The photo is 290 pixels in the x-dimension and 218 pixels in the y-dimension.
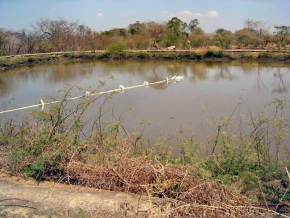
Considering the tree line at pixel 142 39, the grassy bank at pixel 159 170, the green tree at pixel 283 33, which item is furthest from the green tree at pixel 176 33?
the grassy bank at pixel 159 170

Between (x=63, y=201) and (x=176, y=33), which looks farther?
(x=176, y=33)

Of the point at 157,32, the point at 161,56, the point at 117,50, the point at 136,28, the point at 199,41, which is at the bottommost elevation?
the point at 161,56

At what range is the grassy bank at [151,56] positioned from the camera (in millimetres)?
16031

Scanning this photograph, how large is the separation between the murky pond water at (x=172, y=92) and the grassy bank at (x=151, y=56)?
2279mm

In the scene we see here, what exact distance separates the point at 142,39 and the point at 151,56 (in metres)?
3.60

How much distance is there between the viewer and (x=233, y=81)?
34.6 feet

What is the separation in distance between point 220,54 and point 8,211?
16410 mm

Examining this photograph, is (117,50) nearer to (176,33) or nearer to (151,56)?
(151,56)

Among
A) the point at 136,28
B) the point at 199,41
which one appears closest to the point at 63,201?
the point at 199,41

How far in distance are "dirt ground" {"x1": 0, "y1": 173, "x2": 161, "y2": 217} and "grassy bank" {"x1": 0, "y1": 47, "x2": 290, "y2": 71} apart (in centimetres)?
1348

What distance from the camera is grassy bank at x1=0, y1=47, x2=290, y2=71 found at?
16031mm

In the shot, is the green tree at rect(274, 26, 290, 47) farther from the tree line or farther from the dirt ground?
the dirt ground

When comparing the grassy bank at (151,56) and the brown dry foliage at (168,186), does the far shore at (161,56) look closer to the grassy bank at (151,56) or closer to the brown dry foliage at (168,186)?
the grassy bank at (151,56)

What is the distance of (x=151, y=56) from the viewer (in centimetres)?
1861
